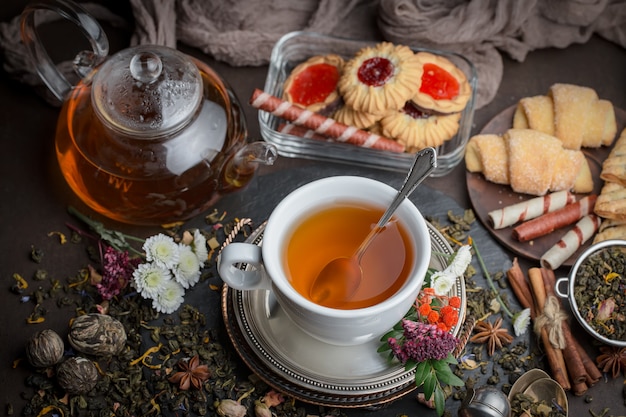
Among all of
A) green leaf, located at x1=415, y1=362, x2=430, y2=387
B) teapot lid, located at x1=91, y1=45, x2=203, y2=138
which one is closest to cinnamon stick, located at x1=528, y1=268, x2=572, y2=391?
green leaf, located at x1=415, y1=362, x2=430, y2=387

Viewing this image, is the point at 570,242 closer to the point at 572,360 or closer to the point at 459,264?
the point at 572,360

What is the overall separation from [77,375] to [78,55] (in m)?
0.85

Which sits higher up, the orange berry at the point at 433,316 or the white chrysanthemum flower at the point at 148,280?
the orange berry at the point at 433,316

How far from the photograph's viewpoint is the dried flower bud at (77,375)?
194cm

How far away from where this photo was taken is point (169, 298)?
2.03 m

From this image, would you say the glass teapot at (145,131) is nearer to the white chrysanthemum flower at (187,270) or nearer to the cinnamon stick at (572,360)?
the white chrysanthemum flower at (187,270)

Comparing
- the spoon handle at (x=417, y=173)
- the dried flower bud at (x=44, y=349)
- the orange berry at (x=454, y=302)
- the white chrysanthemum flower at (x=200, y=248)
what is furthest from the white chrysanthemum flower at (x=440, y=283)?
the dried flower bud at (x=44, y=349)

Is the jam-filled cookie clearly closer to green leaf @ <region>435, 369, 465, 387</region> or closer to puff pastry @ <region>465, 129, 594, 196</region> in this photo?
puff pastry @ <region>465, 129, 594, 196</region>

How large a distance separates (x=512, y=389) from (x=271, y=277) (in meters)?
0.79

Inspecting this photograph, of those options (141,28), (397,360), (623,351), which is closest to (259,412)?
(397,360)

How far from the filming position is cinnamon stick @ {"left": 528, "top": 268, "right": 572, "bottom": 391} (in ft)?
6.51

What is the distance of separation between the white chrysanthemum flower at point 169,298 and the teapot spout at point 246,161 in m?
0.33

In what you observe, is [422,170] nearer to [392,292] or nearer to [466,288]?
[392,292]

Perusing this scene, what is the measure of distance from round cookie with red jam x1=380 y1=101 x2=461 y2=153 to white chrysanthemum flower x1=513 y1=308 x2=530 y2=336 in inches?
22.4
